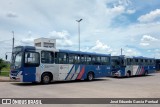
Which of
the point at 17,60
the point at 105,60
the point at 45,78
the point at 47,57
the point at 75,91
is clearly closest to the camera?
the point at 75,91

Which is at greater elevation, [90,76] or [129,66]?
[129,66]

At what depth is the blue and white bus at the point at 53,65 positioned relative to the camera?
63.0 feet

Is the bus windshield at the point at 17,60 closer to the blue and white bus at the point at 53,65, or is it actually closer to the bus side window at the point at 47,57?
the blue and white bus at the point at 53,65

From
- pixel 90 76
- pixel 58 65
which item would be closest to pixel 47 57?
pixel 58 65

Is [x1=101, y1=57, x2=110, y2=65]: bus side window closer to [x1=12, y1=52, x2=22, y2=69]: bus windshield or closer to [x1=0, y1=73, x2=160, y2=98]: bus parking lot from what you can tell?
[x1=0, y1=73, x2=160, y2=98]: bus parking lot

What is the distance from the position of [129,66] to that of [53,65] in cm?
1425

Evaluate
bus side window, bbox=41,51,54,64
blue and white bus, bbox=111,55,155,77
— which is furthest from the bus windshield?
blue and white bus, bbox=111,55,155,77

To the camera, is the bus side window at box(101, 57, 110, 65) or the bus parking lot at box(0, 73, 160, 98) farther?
the bus side window at box(101, 57, 110, 65)

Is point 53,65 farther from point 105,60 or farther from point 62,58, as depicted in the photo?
point 105,60

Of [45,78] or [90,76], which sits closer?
[45,78]

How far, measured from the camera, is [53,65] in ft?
69.8

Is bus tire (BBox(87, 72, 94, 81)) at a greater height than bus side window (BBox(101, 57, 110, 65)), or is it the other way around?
bus side window (BBox(101, 57, 110, 65))

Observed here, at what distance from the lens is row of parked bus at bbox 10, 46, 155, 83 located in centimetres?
1923

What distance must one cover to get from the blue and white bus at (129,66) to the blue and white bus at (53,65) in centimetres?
429
